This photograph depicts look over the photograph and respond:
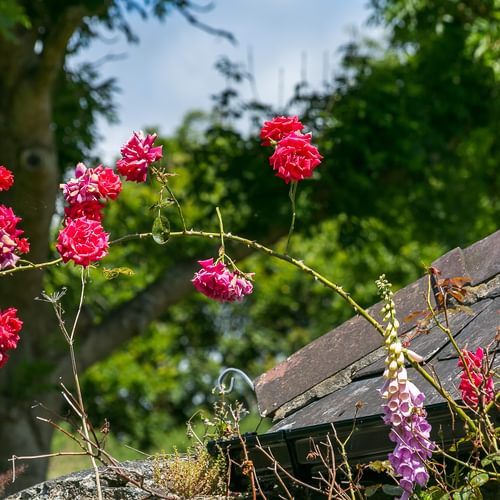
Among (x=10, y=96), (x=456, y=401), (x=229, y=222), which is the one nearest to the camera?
Answer: (x=456, y=401)

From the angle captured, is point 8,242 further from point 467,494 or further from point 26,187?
point 26,187

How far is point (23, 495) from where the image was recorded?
2.91 metres

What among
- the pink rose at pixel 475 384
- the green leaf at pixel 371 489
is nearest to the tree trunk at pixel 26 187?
the green leaf at pixel 371 489

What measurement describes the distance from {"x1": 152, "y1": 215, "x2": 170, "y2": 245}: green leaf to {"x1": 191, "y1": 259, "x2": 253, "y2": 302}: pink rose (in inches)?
7.1

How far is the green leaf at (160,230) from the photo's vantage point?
118 inches

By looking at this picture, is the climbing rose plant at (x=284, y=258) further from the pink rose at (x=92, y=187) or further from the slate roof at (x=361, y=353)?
the slate roof at (x=361, y=353)

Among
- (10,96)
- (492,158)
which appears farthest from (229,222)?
(492,158)

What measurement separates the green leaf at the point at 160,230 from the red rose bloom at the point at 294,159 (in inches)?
14.8

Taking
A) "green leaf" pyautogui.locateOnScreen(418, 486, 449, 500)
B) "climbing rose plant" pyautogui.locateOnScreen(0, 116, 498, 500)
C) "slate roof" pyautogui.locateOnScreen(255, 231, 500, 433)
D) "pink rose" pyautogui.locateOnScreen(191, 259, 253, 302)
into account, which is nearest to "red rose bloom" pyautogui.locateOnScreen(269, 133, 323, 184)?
"climbing rose plant" pyautogui.locateOnScreen(0, 116, 498, 500)

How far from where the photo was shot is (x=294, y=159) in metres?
2.90

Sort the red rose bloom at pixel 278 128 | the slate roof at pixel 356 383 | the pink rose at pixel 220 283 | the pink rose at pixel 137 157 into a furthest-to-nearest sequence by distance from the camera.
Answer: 1. the pink rose at pixel 137 157
2. the red rose bloom at pixel 278 128
3. the pink rose at pixel 220 283
4. the slate roof at pixel 356 383

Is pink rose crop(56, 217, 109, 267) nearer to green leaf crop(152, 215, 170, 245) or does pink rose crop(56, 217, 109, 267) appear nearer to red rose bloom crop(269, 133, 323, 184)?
green leaf crop(152, 215, 170, 245)

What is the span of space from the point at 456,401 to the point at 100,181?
1253mm

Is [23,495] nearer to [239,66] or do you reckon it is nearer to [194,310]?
[239,66]
